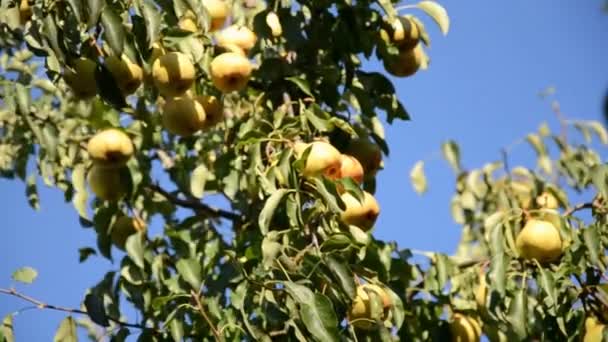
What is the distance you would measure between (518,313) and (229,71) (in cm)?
Answer: 100

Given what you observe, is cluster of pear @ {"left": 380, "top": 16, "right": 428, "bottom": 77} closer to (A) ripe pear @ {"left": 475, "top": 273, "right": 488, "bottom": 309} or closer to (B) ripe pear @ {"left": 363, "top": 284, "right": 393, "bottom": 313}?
(A) ripe pear @ {"left": 475, "top": 273, "right": 488, "bottom": 309}

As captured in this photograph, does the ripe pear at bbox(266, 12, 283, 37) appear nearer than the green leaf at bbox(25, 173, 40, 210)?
Yes

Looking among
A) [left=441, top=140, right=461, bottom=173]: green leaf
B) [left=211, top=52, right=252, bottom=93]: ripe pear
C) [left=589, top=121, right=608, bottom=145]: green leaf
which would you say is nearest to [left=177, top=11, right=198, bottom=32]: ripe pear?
[left=211, top=52, right=252, bottom=93]: ripe pear

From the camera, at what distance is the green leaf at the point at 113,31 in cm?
230

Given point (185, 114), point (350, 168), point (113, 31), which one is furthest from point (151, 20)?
point (350, 168)

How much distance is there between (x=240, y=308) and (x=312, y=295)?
0.20 m

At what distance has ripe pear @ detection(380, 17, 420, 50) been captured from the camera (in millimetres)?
3207

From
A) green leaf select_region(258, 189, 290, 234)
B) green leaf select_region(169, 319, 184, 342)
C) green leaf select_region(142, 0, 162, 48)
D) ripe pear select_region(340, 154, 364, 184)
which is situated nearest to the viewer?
green leaf select_region(142, 0, 162, 48)

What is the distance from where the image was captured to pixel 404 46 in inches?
128

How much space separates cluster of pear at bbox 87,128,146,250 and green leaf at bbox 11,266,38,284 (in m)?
0.31

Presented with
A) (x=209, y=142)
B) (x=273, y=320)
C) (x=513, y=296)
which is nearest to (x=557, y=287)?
(x=513, y=296)

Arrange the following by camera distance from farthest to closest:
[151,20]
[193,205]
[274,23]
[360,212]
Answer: [193,205], [274,23], [360,212], [151,20]

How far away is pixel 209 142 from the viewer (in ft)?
11.9

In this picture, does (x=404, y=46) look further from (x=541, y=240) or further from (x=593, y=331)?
(x=593, y=331)
